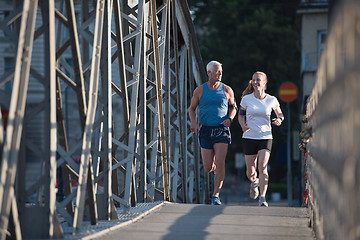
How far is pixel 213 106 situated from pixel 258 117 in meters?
0.58

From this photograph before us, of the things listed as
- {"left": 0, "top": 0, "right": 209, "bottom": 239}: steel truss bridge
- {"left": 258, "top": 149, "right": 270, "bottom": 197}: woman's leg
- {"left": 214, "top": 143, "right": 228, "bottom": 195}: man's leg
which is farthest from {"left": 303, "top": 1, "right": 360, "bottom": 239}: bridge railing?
{"left": 214, "top": 143, "right": 228, "bottom": 195}: man's leg

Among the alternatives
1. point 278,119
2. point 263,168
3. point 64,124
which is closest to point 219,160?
point 263,168

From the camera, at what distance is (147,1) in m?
11.3

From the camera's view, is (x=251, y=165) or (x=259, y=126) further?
(x=251, y=165)

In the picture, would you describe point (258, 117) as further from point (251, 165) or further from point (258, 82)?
point (251, 165)

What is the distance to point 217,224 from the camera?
747 cm

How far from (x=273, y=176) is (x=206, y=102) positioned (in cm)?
4124

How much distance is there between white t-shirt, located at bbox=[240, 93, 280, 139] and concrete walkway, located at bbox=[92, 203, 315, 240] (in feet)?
5.62

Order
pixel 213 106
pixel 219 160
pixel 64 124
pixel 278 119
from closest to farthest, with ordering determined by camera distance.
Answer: pixel 64 124 → pixel 213 106 → pixel 219 160 → pixel 278 119

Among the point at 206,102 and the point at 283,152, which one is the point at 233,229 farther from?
the point at 283,152

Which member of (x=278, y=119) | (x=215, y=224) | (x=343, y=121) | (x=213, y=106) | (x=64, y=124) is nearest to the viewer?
(x=343, y=121)

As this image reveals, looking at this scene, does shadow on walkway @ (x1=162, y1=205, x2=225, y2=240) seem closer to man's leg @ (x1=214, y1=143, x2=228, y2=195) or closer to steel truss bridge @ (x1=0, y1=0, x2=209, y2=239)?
steel truss bridge @ (x1=0, y1=0, x2=209, y2=239)

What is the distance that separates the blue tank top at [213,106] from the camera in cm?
1073

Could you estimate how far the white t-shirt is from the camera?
1075cm
